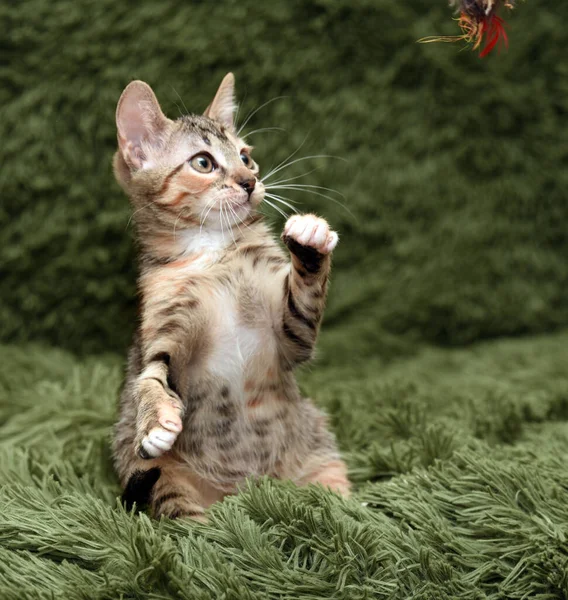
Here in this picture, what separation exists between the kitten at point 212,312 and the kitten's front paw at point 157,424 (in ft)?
0.11

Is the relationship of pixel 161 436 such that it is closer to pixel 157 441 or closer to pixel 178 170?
pixel 157 441

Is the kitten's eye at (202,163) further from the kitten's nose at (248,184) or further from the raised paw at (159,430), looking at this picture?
the raised paw at (159,430)

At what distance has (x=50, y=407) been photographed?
179 cm

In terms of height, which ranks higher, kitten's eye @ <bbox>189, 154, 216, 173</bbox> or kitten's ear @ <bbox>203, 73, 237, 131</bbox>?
kitten's ear @ <bbox>203, 73, 237, 131</bbox>

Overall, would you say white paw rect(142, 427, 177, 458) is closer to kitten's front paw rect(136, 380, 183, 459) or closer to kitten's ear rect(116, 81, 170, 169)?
kitten's front paw rect(136, 380, 183, 459)

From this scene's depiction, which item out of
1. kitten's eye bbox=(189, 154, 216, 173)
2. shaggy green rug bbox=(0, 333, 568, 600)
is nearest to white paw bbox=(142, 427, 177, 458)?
shaggy green rug bbox=(0, 333, 568, 600)

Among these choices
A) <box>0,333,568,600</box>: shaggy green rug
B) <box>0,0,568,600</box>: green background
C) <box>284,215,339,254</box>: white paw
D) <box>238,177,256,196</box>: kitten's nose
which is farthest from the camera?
<box>0,0,568,600</box>: green background

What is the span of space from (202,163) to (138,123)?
121 mm

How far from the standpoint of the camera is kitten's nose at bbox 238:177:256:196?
128 centimetres

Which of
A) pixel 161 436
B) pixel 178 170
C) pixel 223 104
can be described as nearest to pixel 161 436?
pixel 161 436

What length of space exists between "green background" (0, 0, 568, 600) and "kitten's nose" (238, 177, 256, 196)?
49cm

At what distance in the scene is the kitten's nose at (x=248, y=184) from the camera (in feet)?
4.18

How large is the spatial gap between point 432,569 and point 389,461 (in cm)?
40

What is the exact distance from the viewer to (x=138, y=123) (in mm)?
1333
